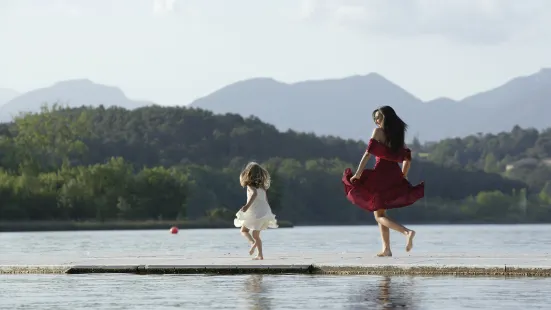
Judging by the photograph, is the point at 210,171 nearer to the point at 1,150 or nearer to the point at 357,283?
the point at 1,150

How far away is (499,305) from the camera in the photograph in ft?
43.4

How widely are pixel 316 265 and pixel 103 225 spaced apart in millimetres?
119260

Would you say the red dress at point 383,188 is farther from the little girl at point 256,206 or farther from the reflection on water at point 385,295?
the reflection on water at point 385,295

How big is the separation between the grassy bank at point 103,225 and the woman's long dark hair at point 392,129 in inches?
4135

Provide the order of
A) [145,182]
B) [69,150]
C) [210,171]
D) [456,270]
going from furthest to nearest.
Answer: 1. [210,171]
2. [69,150]
3. [145,182]
4. [456,270]

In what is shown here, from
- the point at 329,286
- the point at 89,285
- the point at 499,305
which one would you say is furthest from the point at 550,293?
the point at 89,285

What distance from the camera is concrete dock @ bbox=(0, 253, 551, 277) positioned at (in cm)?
1809

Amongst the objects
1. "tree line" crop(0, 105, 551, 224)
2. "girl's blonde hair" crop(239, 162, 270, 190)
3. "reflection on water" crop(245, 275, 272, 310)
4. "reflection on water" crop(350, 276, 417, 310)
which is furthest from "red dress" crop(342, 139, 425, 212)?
"tree line" crop(0, 105, 551, 224)

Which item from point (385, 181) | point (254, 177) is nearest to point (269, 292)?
point (385, 181)

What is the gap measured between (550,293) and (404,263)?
4.28m

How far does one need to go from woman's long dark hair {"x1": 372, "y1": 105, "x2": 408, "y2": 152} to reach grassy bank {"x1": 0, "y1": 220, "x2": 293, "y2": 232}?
105036 millimetres

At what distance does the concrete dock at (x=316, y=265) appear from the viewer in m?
18.1

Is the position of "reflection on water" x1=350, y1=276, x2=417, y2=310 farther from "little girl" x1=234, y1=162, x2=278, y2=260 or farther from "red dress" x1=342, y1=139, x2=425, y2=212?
"little girl" x1=234, y1=162, x2=278, y2=260

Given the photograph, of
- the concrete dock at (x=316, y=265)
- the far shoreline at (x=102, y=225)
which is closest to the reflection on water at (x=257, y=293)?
the concrete dock at (x=316, y=265)
